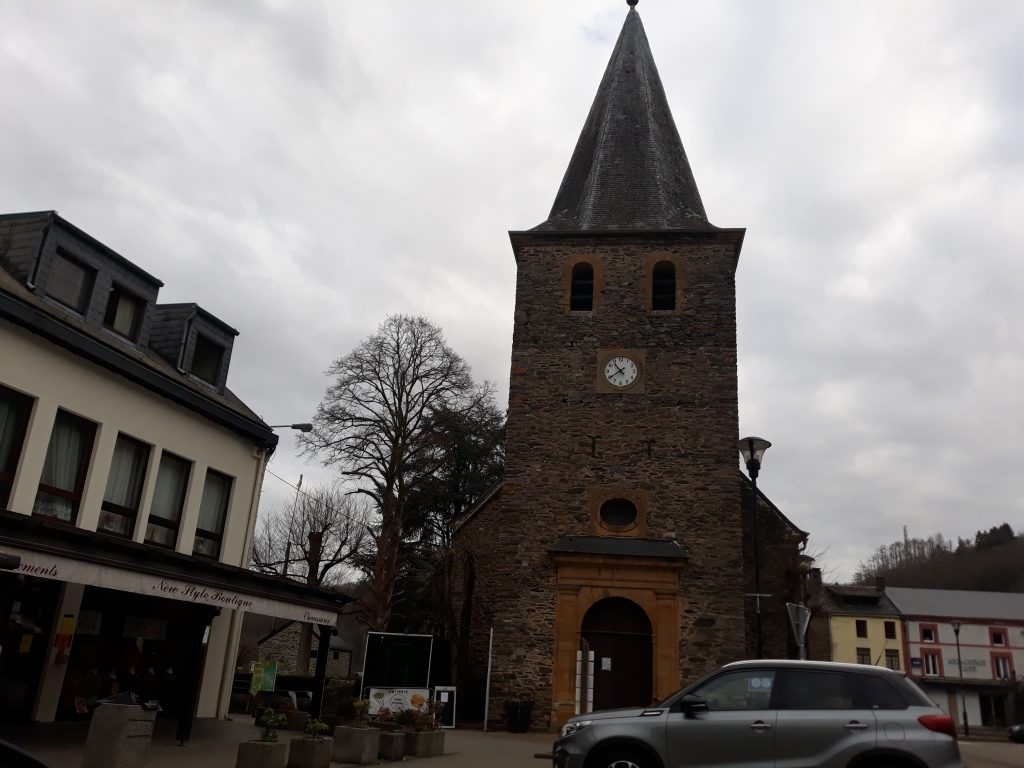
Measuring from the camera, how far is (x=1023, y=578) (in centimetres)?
8150

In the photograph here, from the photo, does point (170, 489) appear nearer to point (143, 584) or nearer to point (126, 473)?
point (126, 473)

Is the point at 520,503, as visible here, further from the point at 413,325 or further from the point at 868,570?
the point at 868,570

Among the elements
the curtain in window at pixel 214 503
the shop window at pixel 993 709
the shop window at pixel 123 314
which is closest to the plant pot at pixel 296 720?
the curtain in window at pixel 214 503

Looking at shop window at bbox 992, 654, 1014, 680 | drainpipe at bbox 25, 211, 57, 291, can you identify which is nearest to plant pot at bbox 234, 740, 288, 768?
drainpipe at bbox 25, 211, 57, 291

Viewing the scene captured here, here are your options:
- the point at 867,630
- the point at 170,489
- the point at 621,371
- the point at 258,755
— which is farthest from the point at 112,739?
the point at 867,630

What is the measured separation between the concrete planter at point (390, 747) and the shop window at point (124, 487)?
5.78 m

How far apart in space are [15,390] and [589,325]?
13871mm

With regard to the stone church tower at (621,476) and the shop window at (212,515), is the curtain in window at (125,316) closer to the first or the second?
the shop window at (212,515)

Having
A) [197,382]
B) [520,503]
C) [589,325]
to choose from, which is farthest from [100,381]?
[589,325]

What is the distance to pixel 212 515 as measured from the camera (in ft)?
55.8

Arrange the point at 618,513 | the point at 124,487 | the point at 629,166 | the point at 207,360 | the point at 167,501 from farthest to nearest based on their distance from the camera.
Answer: the point at 629,166 → the point at 618,513 → the point at 207,360 → the point at 167,501 → the point at 124,487

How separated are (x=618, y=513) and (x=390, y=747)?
32.1 ft

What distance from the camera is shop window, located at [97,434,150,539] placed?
14.3 m

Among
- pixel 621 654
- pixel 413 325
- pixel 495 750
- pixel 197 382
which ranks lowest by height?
pixel 495 750
